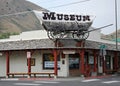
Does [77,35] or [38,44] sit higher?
[77,35]

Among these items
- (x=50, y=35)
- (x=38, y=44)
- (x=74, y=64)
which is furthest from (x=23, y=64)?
(x=50, y=35)

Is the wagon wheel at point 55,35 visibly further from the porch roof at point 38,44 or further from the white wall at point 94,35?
the white wall at point 94,35

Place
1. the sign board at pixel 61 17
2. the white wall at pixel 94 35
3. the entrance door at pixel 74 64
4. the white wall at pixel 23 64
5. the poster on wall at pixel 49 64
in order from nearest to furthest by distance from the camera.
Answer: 1. the sign board at pixel 61 17
2. the white wall at pixel 23 64
3. the entrance door at pixel 74 64
4. the poster on wall at pixel 49 64
5. the white wall at pixel 94 35

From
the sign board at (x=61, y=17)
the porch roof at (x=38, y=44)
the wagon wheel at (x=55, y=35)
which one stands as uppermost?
the sign board at (x=61, y=17)

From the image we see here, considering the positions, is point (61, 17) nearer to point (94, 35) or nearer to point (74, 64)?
point (74, 64)

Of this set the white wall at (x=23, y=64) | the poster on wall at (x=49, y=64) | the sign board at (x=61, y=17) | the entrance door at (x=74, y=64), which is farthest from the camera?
the poster on wall at (x=49, y=64)

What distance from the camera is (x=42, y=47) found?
135 ft

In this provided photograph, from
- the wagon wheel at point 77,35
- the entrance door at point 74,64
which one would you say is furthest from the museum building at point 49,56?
the wagon wheel at point 77,35

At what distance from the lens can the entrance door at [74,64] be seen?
142ft

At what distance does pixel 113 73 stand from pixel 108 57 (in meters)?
3.63

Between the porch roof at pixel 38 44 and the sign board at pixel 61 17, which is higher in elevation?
the sign board at pixel 61 17

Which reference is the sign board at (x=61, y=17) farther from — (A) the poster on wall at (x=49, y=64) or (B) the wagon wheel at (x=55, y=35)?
(A) the poster on wall at (x=49, y=64)

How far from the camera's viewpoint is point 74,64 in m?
43.6

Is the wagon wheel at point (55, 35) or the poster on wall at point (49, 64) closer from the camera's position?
the wagon wheel at point (55, 35)
